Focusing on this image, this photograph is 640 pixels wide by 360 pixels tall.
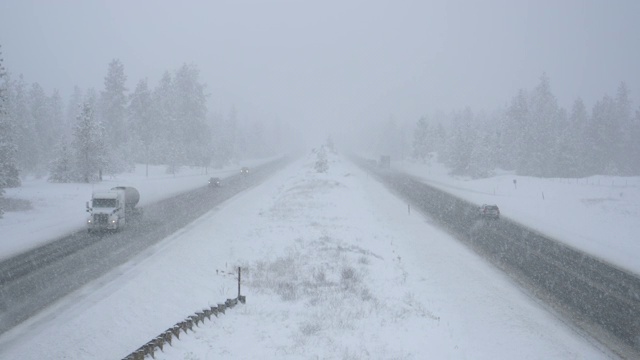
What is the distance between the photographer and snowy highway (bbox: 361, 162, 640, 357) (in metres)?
15.0

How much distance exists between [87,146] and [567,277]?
48.3 metres

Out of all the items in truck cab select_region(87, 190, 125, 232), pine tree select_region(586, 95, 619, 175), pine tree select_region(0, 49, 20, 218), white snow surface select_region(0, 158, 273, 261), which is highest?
pine tree select_region(586, 95, 619, 175)

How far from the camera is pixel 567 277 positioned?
66.9 ft

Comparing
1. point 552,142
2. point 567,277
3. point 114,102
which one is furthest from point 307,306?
point 552,142

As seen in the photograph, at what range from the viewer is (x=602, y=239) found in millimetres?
29328

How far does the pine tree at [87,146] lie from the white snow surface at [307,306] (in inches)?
1069

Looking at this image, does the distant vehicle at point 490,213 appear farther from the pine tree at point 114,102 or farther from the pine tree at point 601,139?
the pine tree at point 601,139

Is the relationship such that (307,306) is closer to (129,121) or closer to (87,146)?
(87,146)

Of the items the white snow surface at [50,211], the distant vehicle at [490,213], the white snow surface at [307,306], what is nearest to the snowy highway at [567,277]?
the distant vehicle at [490,213]

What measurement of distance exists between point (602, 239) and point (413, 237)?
1336 centimetres

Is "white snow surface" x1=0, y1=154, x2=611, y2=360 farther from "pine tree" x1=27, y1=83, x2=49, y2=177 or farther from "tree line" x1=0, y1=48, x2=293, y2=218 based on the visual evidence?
"pine tree" x1=27, y1=83, x2=49, y2=177

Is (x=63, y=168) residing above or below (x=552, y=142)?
below

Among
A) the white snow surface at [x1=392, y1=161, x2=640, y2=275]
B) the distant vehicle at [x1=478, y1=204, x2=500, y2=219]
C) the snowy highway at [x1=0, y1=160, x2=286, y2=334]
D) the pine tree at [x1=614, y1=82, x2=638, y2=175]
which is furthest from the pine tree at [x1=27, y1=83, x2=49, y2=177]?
the pine tree at [x1=614, y1=82, x2=638, y2=175]

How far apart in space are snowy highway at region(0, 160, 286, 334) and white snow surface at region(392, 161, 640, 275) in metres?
26.8
